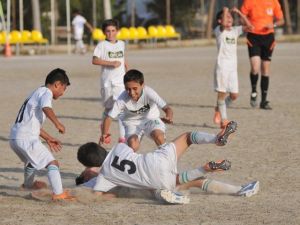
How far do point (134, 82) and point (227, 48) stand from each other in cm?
568

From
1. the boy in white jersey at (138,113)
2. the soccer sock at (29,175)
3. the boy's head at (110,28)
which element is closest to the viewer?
the soccer sock at (29,175)

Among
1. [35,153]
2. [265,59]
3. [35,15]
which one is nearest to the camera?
[35,153]

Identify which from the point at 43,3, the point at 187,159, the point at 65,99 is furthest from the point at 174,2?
the point at 187,159

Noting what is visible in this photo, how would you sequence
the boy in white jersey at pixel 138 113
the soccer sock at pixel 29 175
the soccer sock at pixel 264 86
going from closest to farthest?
the soccer sock at pixel 29 175, the boy in white jersey at pixel 138 113, the soccer sock at pixel 264 86

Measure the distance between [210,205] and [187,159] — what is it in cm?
277

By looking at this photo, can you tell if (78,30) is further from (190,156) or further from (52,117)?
(52,117)

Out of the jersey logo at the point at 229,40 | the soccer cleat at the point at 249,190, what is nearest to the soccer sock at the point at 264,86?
the jersey logo at the point at 229,40

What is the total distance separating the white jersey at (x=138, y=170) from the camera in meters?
7.84

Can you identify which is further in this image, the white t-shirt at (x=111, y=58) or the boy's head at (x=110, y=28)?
the white t-shirt at (x=111, y=58)

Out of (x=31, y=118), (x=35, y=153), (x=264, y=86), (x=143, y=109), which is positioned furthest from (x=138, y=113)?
(x=264, y=86)

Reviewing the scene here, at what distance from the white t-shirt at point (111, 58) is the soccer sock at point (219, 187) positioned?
4719mm

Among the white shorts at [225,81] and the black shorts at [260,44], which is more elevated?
the black shorts at [260,44]

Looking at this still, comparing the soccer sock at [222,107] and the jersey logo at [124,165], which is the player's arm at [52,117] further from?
the soccer sock at [222,107]

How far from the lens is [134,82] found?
8.86m
